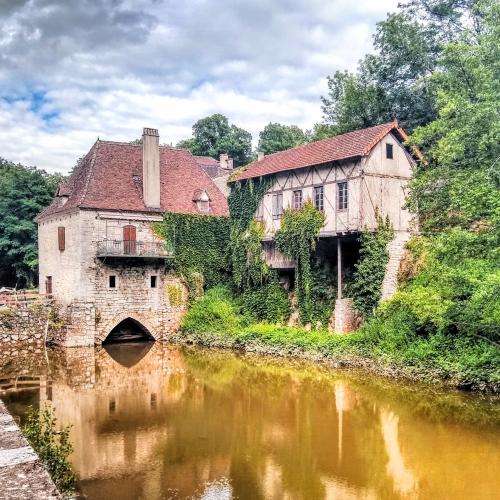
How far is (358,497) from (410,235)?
15.7m

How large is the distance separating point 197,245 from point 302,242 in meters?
7.14

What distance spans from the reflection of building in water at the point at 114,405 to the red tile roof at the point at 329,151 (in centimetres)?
962

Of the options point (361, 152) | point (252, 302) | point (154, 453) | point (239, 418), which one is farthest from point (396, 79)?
point (154, 453)

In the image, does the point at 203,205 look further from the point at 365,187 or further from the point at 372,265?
Answer: the point at 372,265

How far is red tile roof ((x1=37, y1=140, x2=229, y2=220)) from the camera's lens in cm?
2744

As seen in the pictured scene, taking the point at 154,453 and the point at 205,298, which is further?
the point at 205,298

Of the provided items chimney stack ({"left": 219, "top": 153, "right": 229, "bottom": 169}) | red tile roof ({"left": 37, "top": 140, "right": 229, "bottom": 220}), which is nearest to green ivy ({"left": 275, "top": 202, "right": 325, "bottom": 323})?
red tile roof ({"left": 37, "top": 140, "right": 229, "bottom": 220})

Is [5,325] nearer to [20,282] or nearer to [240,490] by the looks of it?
[20,282]

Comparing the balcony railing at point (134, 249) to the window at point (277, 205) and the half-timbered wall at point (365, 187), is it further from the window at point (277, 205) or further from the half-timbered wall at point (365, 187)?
the half-timbered wall at point (365, 187)

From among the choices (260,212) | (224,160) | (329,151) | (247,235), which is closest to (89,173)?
(247,235)

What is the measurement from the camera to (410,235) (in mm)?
23297

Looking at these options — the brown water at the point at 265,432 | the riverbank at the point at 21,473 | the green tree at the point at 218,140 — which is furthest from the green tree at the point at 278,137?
the riverbank at the point at 21,473

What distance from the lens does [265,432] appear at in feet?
42.4

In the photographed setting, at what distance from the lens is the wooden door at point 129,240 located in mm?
27141
